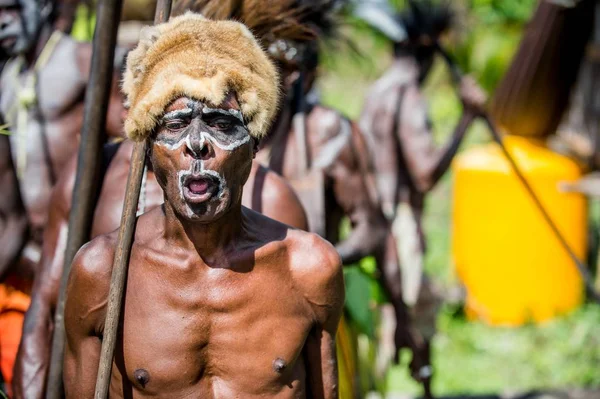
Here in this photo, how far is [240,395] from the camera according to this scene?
121 inches

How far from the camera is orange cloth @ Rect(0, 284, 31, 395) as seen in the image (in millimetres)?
4258

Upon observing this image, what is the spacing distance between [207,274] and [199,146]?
0.39m

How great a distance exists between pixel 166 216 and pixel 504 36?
1080 centimetres

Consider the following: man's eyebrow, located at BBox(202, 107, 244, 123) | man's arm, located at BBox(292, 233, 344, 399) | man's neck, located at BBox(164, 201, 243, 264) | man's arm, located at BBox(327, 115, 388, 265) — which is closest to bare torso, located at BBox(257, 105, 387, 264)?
man's arm, located at BBox(327, 115, 388, 265)

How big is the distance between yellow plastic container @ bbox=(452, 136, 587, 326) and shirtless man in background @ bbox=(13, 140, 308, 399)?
229 inches

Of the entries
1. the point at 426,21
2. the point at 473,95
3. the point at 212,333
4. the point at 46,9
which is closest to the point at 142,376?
the point at 212,333

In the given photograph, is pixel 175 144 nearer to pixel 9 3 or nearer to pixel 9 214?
pixel 9 214

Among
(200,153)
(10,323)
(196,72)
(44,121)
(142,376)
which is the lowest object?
(10,323)

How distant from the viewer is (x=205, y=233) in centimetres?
304

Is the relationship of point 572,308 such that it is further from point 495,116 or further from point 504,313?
point 495,116

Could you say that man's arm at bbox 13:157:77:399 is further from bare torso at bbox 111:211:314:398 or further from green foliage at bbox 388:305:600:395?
green foliage at bbox 388:305:600:395

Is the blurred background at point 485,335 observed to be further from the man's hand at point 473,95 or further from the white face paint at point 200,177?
the white face paint at point 200,177

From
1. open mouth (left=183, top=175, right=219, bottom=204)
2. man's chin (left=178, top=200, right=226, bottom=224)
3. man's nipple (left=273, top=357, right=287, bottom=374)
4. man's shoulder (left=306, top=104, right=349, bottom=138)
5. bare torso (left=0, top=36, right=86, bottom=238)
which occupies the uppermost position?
open mouth (left=183, top=175, right=219, bottom=204)

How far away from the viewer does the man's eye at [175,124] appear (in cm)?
291
